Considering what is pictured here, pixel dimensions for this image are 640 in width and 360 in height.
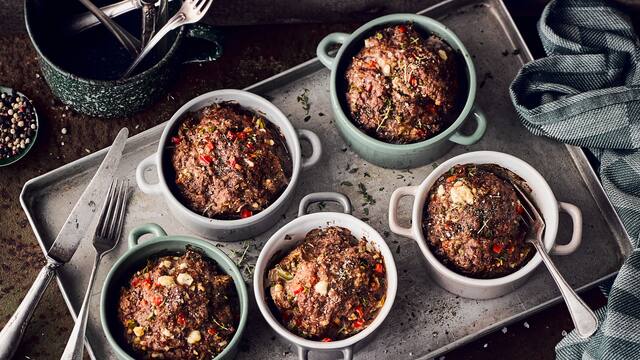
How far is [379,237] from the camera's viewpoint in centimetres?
267

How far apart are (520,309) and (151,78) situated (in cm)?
150

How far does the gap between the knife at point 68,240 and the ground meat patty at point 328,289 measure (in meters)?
0.64

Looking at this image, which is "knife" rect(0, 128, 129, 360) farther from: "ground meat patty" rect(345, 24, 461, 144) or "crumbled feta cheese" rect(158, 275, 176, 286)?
"ground meat patty" rect(345, 24, 461, 144)

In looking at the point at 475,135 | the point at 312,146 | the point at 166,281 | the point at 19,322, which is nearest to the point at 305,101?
the point at 312,146

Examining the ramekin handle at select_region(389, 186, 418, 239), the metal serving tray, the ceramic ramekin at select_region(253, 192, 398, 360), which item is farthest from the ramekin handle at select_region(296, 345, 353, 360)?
Result: the ramekin handle at select_region(389, 186, 418, 239)

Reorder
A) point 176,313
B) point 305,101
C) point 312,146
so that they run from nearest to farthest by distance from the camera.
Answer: point 176,313, point 312,146, point 305,101

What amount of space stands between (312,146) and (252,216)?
37 centimetres

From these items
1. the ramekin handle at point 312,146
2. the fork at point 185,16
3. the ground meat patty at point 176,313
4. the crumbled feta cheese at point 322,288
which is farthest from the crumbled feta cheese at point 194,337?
the fork at point 185,16

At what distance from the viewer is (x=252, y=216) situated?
→ 2707 millimetres

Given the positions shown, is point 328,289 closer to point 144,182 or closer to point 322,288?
point 322,288

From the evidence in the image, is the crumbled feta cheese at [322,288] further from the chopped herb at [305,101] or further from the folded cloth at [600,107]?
the folded cloth at [600,107]

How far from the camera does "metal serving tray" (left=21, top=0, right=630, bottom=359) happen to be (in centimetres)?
279

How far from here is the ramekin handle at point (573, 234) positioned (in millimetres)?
2664

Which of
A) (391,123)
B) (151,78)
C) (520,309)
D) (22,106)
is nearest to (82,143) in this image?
(22,106)
